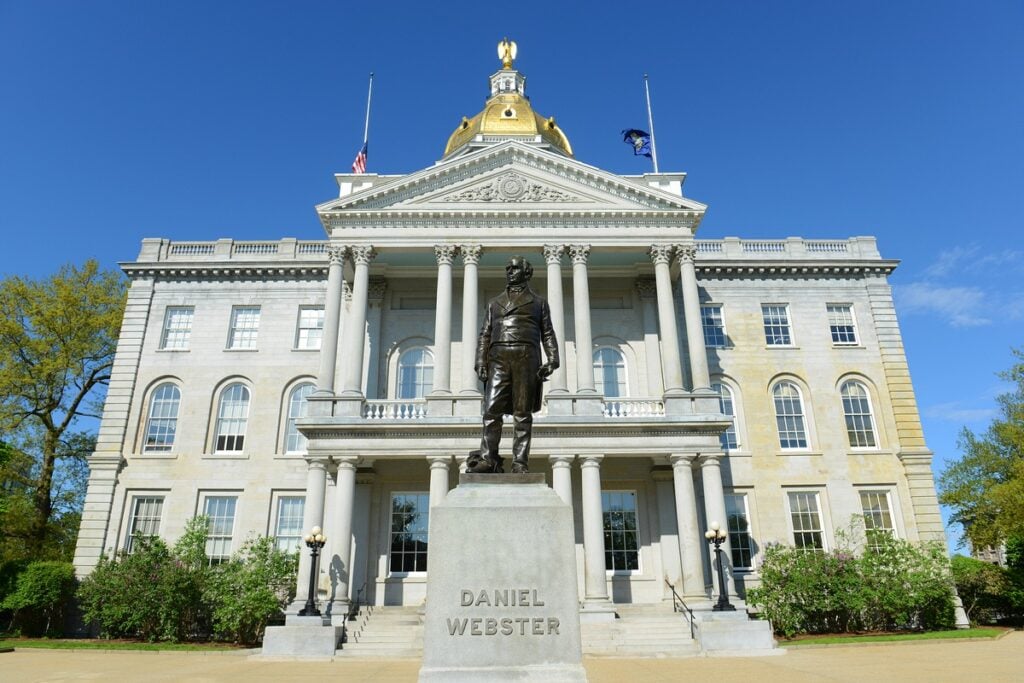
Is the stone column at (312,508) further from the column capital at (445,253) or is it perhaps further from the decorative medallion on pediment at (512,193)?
the decorative medallion on pediment at (512,193)

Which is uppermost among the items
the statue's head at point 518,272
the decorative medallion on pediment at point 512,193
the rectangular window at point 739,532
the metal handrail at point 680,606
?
the decorative medallion on pediment at point 512,193

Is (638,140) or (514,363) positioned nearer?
(514,363)

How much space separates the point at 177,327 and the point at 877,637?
99.1 feet

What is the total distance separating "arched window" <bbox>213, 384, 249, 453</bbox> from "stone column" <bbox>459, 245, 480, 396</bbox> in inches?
423

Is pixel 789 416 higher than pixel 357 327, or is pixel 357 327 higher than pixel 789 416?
pixel 357 327

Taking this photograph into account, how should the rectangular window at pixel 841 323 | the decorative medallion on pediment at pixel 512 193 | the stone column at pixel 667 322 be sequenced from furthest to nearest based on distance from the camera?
the rectangular window at pixel 841 323, the decorative medallion on pediment at pixel 512 193, the stone column at pixel 667 322

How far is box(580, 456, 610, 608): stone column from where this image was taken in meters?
21.4

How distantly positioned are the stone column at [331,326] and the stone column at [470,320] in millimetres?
4708

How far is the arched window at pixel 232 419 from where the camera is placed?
2881 cm

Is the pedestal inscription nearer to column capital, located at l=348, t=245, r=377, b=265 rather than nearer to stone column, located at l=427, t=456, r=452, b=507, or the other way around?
stone column, located at l=427, t=456, r=452, b=507

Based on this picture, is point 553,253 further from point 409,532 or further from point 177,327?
point 177,327

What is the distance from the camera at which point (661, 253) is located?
2630 centimetres

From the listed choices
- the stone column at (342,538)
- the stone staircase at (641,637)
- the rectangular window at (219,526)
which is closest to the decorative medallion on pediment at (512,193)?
the stone column at (342,538)

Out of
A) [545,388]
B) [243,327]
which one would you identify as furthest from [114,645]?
[545,388]
